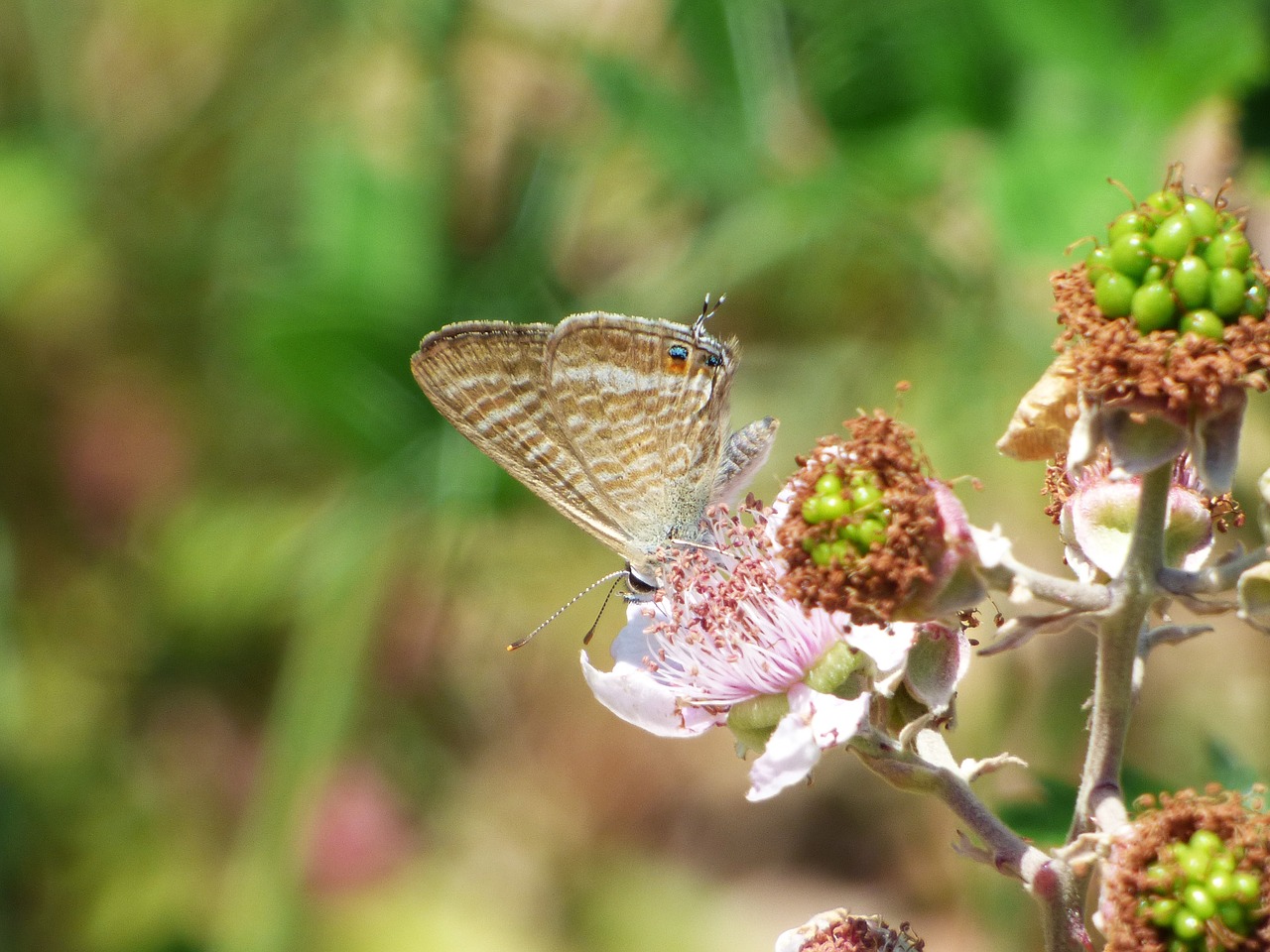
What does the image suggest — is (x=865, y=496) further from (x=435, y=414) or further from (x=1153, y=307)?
(x=435, y=414)

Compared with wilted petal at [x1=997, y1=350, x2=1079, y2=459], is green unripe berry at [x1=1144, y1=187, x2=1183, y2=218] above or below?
above

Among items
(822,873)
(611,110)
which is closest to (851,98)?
(611,110)

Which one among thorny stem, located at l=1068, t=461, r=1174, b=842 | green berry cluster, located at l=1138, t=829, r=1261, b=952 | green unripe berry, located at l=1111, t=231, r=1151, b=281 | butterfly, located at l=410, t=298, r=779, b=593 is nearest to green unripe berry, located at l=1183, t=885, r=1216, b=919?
green berry cluster, located at l=1138, t=829, r=1261, b=952

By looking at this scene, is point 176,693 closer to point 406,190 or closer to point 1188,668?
point 406,190

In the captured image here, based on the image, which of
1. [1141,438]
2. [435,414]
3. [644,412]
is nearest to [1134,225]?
[1141,438]

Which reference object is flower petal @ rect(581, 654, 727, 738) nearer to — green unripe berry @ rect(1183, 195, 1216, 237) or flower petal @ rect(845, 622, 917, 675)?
flower petal @ rect(845, 622, 917, 675)
